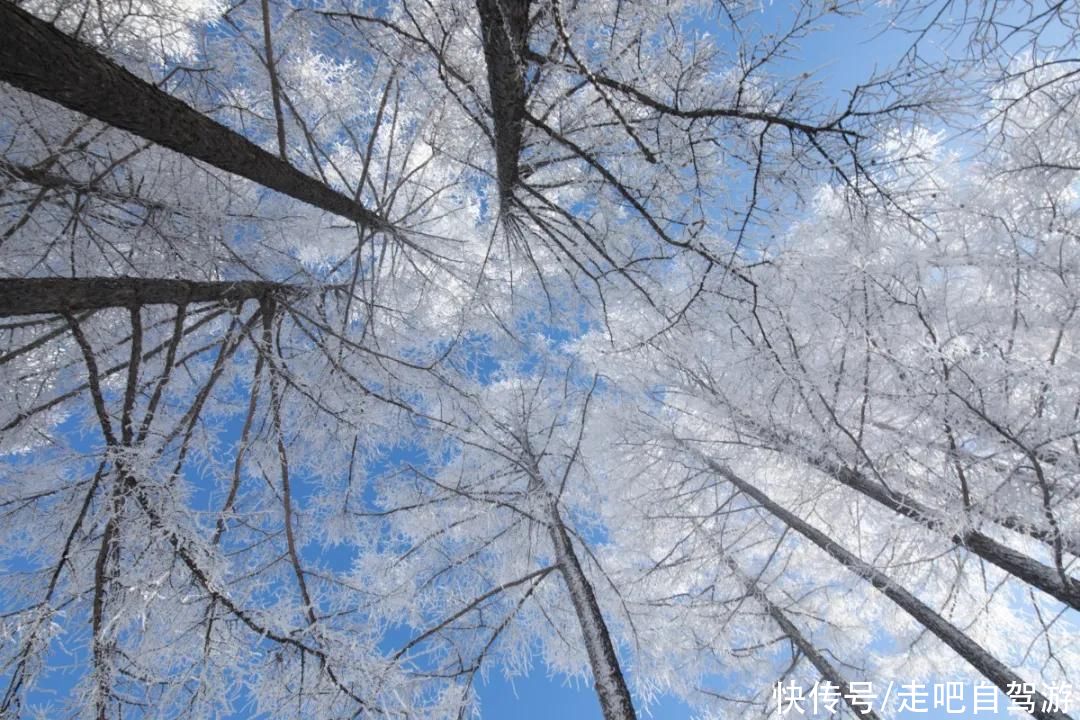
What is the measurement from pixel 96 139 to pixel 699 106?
12.1 ft

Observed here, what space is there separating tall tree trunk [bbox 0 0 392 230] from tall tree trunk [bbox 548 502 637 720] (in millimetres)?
3255

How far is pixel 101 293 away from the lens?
2.69m

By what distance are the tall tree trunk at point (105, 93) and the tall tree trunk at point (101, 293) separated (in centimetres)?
87

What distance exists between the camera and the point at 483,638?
4.32m

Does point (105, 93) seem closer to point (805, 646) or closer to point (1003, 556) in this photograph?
point (1003, 556)

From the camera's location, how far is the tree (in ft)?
7.28

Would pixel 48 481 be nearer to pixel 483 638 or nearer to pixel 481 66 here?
pixel 483 638

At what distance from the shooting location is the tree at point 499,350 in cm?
222

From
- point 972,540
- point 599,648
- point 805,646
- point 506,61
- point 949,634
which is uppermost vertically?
point 506,61

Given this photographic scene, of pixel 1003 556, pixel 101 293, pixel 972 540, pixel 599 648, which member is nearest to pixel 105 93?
pixel 101 293

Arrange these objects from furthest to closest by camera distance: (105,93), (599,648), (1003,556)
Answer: (1003,556) < (599,648) < (105,93)

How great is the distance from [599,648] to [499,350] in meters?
3.24

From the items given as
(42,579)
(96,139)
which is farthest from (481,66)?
(42,579)

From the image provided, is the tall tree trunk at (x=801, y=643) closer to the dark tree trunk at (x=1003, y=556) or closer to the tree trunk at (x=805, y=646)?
the tree trunk at (x=805, y=646)
